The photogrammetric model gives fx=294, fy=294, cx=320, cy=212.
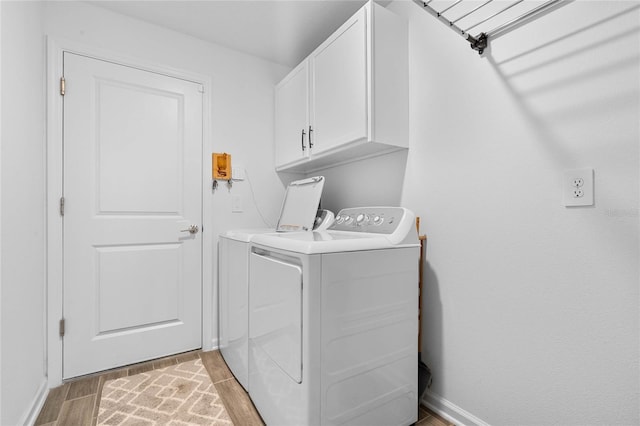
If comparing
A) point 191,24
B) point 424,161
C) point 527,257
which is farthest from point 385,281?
point 191,24

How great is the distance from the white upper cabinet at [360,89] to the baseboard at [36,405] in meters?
2.02

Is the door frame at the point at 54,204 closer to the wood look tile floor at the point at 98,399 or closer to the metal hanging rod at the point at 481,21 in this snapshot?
the wood look tile floor at the point at 98,399

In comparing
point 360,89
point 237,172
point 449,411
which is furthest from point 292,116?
point 449,411

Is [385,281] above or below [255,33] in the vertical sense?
below

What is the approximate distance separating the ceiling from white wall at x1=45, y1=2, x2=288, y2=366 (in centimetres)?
9

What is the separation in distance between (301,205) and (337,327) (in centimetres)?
112

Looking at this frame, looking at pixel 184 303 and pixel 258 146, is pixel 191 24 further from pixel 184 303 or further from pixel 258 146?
pixel 184 303

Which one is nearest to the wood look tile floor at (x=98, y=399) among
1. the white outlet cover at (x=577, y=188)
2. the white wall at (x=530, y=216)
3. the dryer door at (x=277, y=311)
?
the dryer door at (x=277, y=311)

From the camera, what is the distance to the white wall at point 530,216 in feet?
3.19

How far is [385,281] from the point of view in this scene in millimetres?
1317

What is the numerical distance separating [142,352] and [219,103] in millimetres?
1903

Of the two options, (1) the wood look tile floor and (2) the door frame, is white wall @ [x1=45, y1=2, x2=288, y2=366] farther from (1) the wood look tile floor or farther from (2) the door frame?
(1) the wood look tile floor

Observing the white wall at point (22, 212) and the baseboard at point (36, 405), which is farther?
the baseboard at point (36, 405)

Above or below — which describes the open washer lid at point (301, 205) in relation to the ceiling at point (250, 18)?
below
